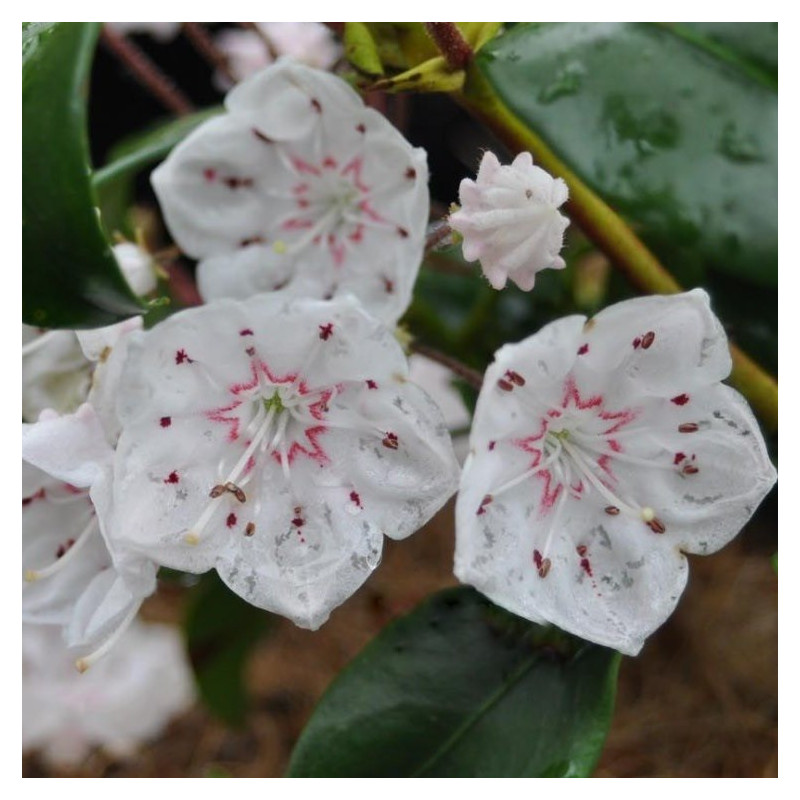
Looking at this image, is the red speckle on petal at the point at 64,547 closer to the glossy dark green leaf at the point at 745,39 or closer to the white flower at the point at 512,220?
the white flower at the point at 512,220

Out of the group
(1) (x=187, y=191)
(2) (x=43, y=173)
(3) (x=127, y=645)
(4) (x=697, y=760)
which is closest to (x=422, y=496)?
(2) (x=43, y=173)

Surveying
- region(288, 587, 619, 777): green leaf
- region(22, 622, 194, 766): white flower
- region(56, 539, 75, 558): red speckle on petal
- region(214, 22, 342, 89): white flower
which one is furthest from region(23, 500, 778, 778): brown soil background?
region(214, 22, 342, 89): white flower

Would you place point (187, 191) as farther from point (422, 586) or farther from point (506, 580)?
point (422, 586)

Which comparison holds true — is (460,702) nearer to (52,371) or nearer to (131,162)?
(52,371)

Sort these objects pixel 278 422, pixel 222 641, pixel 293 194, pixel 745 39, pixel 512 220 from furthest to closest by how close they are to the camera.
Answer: pixel 222 641, pixel 293 194, pixel 745 39, pixel 278 422, pixel 512 220

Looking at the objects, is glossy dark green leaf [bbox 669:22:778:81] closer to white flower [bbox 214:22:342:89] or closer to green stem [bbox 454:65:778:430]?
green stem [bbox 454:65:778:430]

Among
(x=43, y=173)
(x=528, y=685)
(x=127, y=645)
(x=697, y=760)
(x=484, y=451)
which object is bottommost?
(x=697, y=760)

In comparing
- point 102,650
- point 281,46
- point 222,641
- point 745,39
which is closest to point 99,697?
point 222,641
